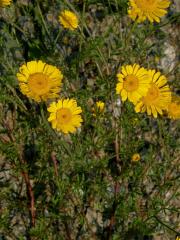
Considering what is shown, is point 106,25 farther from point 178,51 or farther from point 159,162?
point 159,162

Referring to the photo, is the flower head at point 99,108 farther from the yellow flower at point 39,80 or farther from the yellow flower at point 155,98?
the yellow flower at point 39,80

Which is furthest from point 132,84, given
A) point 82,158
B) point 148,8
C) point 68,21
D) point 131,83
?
point 68,21

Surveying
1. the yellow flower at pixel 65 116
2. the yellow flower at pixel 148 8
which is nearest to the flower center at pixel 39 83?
the yellow flower at pixel 65 116

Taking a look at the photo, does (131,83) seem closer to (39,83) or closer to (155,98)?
(155,98)

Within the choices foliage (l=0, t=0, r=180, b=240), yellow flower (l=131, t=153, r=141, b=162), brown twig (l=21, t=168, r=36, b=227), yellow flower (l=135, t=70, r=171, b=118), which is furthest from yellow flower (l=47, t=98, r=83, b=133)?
yellow flower (l=131, t=153, r=141, b=162)

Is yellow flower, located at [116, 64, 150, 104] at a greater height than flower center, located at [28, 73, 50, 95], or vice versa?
yellow flower, located at [116, 64, 150, 104]

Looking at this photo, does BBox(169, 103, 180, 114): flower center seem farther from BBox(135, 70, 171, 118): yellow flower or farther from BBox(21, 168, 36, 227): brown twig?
BBox(21, 168, 36, 227): brown twig
